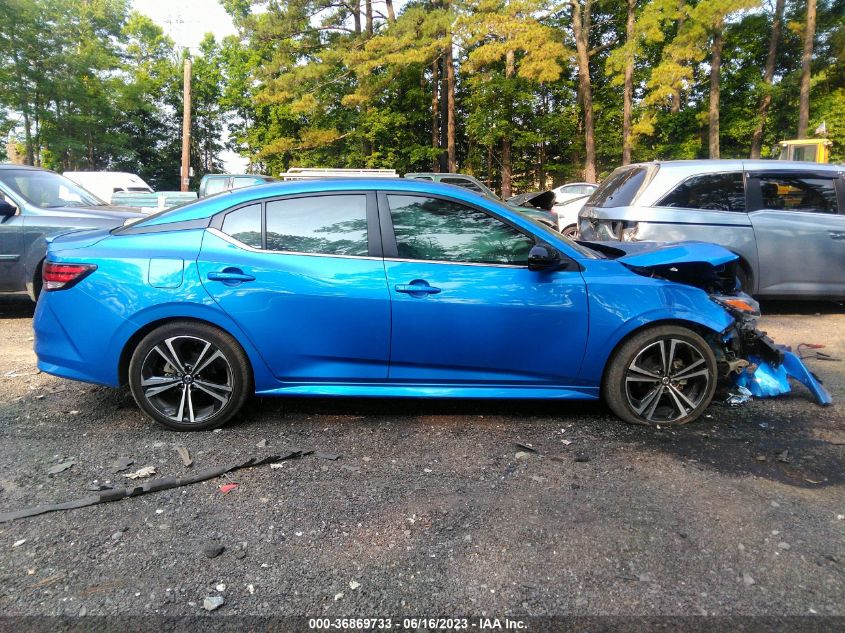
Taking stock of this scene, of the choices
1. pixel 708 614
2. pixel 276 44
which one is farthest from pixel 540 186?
pixel 708 614

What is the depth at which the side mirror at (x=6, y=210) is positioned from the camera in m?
6.57

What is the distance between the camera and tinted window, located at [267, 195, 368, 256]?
3746 millimetres

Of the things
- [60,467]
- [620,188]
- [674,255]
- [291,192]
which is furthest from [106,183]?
[674,255]

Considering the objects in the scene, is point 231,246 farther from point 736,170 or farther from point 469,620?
point 736,170

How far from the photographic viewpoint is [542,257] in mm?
3615

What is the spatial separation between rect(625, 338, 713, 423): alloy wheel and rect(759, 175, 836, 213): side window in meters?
3.78

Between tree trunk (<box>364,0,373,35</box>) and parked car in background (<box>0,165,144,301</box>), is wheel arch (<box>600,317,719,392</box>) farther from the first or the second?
tree trunk (<box>364,0,373,35</box>)

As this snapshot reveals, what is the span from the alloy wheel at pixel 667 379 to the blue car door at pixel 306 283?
1649mm

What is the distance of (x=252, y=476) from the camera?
3.18 m

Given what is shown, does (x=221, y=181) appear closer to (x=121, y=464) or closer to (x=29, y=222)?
(x=29, y=222)

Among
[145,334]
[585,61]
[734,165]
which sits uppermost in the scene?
[585,61]

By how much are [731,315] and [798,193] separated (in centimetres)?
371

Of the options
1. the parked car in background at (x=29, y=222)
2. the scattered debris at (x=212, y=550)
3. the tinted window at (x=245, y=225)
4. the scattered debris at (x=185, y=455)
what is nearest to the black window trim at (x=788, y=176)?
the tinted window at (x=245, y=225)

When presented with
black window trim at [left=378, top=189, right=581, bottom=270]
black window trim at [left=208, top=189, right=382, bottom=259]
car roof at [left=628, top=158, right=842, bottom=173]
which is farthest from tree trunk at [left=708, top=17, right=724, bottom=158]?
black window trim at [left=208, top=189, right=382, bottom=259]
